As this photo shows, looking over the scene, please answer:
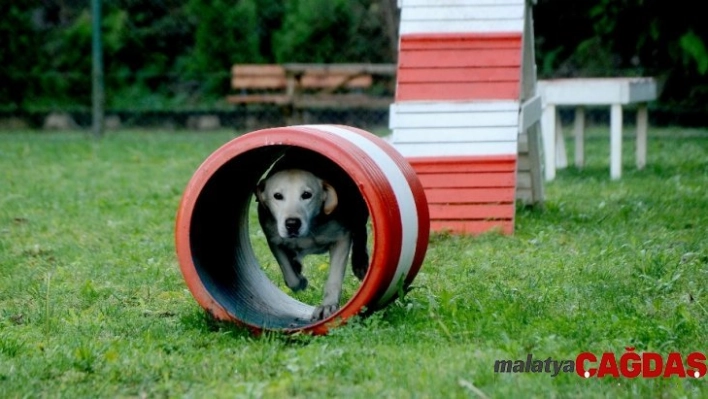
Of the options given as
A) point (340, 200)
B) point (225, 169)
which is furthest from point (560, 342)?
point (225, 169)

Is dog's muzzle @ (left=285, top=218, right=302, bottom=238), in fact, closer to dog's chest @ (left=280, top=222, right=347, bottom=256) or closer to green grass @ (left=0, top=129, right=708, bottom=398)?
dog's chest @ (left=280, top=222, right=347, bottom=256)

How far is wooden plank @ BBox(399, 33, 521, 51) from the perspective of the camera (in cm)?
804

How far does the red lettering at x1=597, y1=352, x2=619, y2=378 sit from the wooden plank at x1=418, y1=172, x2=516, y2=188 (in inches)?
136

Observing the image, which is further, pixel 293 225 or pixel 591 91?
pixel 591 91

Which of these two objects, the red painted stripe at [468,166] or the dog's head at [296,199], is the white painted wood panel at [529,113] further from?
the dog's head at [296,199]

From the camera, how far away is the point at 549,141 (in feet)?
36.3

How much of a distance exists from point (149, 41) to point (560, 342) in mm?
14771

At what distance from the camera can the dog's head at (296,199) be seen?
5.05 metres

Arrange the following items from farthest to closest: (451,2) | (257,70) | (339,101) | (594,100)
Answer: (257,70)
(339,101)
(594,100)
(451,2)

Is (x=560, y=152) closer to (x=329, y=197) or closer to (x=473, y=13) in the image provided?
(x=473, y=13)

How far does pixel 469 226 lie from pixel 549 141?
3.69 m

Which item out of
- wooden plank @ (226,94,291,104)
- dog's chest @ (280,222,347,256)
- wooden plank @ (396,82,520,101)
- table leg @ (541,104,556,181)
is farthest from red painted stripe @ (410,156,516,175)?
wooden plank @ (226,94,291,104)

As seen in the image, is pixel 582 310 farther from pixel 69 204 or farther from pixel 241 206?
pixel 69 204

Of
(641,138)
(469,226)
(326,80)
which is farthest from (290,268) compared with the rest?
(326,80)
